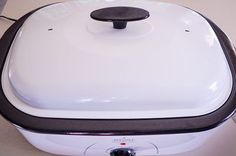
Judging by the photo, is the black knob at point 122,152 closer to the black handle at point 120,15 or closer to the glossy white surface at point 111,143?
the glossy white surface at point 111,143

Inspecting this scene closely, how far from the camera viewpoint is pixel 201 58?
1.35ft

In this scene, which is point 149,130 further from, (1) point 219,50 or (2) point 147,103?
(1) point 219,50

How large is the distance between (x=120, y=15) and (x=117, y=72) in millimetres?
103

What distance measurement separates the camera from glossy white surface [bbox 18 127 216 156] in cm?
37

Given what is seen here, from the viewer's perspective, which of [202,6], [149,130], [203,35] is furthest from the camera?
[202,6]

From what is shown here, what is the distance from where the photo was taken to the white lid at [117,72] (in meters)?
0.38

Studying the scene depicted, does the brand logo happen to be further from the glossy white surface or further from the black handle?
the black handle

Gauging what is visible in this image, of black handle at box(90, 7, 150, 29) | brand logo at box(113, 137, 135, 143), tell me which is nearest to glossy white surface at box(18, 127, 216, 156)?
brand logo at box(113, 137, 135, 143)

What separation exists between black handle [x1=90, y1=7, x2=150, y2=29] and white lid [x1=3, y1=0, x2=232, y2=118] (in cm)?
3

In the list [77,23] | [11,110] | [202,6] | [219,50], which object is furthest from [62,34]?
[202,6]

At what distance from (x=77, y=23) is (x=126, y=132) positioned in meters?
0.23

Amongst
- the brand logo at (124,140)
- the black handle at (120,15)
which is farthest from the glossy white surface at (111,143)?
the black handle at (120,15)

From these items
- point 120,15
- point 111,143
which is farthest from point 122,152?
point 120,15

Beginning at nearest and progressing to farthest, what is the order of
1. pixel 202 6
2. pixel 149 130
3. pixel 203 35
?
pixel 149 130
pixel 203 35
pixel 202 6
